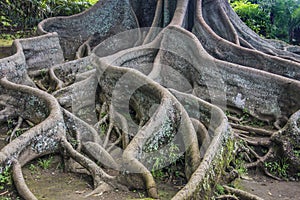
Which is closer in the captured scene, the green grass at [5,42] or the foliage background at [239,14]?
the green grass at [5,42]

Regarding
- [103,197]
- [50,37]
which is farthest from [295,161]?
[50,37]

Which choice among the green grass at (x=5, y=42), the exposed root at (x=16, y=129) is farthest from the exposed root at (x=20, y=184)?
the green grass at (x=5, y=42)

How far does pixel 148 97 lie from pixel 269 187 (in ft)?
7.46

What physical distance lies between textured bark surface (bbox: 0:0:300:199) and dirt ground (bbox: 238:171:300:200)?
248 millimetres

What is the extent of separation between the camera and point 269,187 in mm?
5613

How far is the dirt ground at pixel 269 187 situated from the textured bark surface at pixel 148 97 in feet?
0.81

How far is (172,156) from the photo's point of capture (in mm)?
5539

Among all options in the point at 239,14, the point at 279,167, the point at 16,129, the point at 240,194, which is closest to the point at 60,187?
the point at 16,129

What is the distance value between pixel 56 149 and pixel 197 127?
6.82 ft

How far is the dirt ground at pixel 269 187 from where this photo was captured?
5352 millimetres

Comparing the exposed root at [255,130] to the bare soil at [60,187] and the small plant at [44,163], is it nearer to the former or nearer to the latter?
the bare soil at [60,187]

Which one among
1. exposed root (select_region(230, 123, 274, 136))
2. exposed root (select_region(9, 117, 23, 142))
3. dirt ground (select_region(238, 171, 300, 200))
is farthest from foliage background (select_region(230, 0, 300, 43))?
exposed root (select_region(9, 117, 23, 142))

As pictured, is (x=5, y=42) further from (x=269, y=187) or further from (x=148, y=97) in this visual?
(x=269, y=187)

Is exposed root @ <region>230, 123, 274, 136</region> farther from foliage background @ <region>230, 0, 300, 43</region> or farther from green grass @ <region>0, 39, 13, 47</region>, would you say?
foliage background @ <region>230, 0, 300, 43</region>
